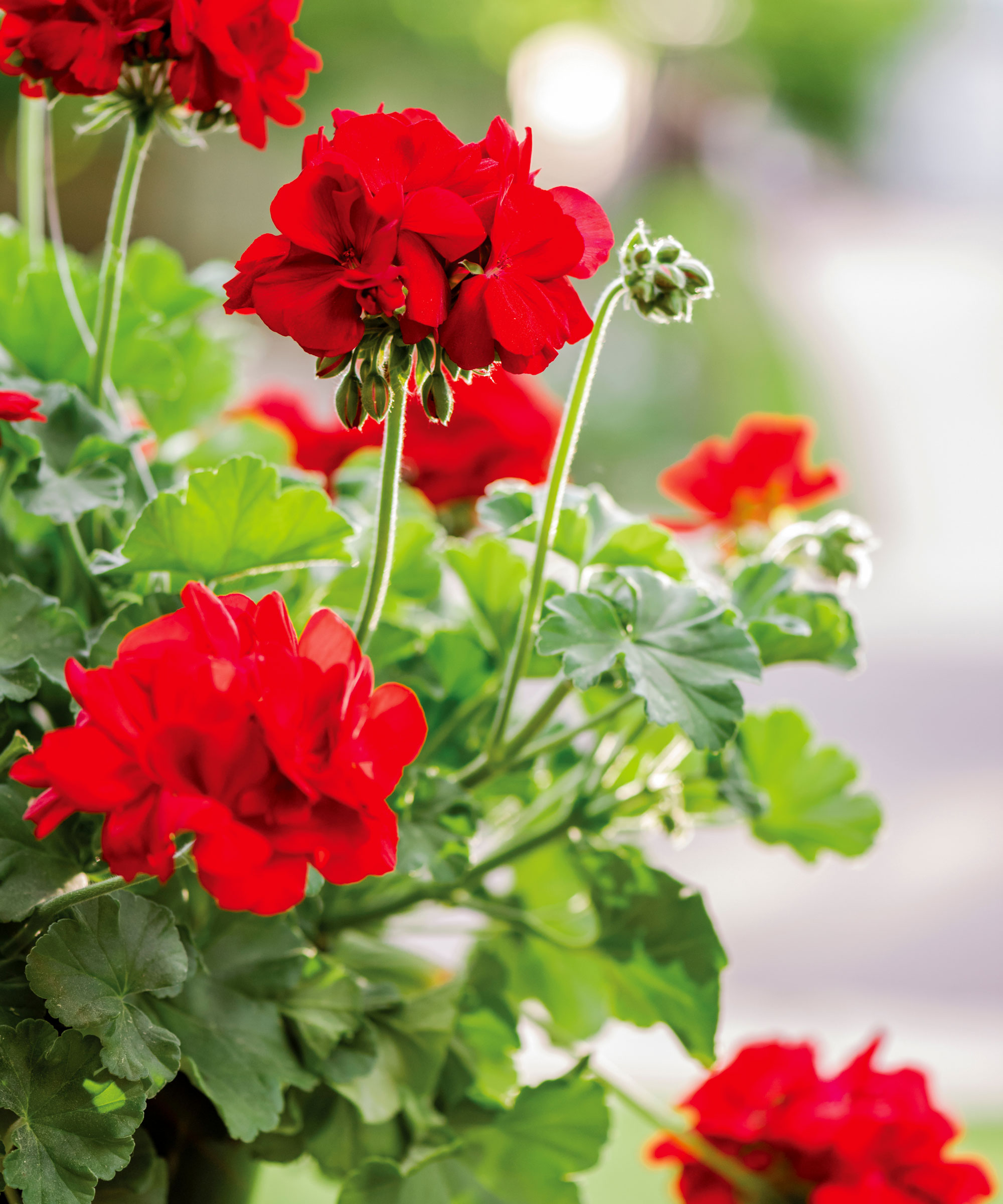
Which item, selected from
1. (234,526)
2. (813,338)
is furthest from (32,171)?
(813,338)

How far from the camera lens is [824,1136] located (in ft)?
1.29

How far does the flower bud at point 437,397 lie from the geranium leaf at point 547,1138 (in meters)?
0.20

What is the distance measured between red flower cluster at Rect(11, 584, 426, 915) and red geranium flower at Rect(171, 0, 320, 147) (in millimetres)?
149

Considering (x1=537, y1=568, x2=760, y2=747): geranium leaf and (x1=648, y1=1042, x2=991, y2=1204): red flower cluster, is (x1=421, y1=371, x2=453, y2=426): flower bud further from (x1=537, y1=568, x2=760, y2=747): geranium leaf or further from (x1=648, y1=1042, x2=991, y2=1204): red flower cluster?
(x1=648, y1=1042, x2=991, y2=1204): red flower cluster

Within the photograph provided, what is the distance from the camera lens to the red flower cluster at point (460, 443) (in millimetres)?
477

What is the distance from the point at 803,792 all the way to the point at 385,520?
0.63 feet

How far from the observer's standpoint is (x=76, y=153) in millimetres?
3410

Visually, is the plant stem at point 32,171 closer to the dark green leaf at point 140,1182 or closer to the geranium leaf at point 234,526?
the geranium leaf at point 234,526

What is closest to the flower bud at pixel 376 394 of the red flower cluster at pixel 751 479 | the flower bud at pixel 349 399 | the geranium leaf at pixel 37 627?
the flower bud at pixel 349 399

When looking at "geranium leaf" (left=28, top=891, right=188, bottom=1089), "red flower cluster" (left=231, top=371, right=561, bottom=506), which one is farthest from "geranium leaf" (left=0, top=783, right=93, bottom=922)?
"red flower cluster" (left=231, top=371, right=561, bottom=506)

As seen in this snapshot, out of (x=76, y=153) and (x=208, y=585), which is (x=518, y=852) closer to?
(x=208, y=585)

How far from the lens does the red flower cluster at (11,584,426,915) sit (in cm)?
21

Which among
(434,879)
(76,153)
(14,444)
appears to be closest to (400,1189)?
(434,879)

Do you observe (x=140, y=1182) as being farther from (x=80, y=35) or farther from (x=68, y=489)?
(x=80, y=35)
